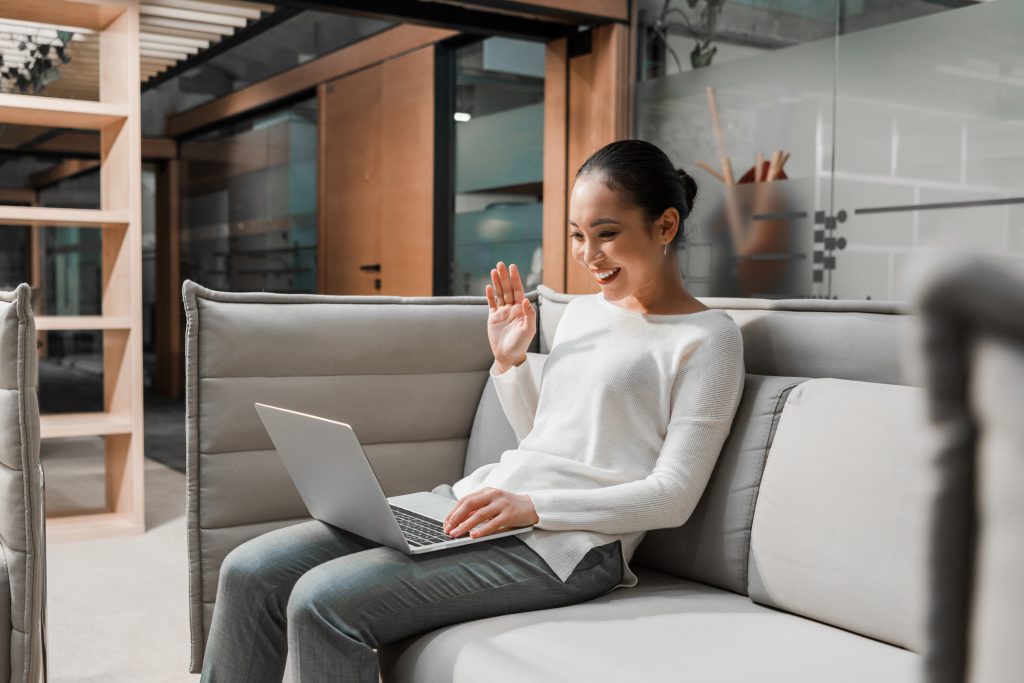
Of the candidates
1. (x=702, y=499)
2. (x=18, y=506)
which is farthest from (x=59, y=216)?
(x=702, y=499)

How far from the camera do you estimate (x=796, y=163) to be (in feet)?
11.1

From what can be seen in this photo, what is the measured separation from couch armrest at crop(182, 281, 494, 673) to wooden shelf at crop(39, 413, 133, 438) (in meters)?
1.82

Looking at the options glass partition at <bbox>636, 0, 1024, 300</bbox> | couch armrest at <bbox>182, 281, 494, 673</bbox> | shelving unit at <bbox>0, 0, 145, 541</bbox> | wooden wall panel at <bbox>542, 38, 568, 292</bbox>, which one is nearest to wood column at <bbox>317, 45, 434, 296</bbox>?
wooden wall panel at <bbox>542, 38, 568, 292</bbox>

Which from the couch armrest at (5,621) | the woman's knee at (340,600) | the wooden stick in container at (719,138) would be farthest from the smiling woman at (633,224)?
the wooden stick in container at (719,138)

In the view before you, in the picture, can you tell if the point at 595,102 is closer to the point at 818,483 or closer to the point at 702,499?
the point at 702,499

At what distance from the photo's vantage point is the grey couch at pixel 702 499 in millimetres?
1244

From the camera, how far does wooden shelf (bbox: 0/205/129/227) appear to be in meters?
3.45

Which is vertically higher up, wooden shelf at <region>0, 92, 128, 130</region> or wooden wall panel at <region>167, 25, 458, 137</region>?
wooden wall panel at <region>167, 25, 458, 137</region>

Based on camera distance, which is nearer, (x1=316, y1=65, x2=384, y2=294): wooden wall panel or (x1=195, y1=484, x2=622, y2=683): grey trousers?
(x1=195, y1=484, x2=622, y2=683): grey trousers

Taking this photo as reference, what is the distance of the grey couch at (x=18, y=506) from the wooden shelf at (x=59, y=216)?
213 cm

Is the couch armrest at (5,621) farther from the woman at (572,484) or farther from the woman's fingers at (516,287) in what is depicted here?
the woman's fingers at (516,287)

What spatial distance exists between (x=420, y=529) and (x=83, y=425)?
240 cm

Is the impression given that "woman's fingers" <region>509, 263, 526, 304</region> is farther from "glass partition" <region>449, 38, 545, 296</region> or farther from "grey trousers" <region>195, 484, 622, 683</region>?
"glass partition" <region>449, 38, 545, 296</region>

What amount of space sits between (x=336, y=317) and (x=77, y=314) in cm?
272
